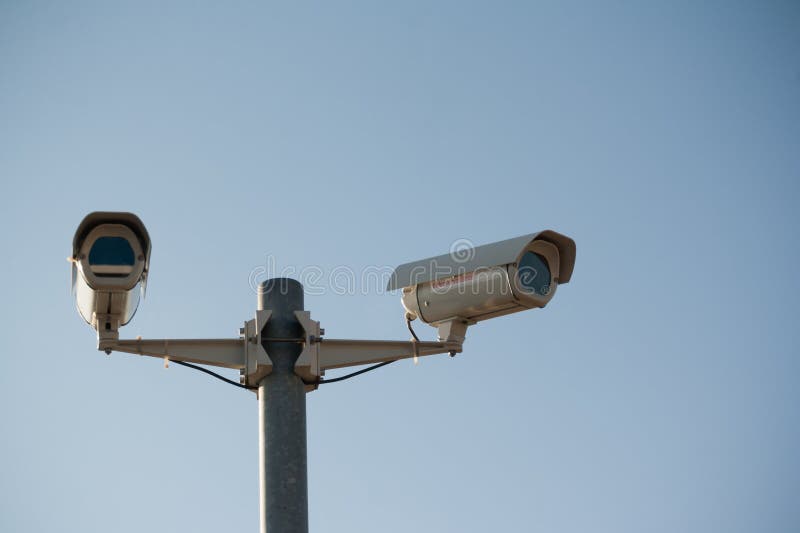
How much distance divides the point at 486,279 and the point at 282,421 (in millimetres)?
2042

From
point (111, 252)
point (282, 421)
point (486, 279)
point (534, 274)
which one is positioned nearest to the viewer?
point (111, 252)

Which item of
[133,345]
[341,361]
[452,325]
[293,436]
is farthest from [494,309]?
[133,345]

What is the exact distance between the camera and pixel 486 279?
33.1 feet

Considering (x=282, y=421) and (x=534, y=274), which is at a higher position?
(x=534, y=274)

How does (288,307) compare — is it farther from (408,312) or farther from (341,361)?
(408,312)

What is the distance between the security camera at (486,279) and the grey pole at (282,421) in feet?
3.83

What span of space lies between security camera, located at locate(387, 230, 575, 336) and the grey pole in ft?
3.83

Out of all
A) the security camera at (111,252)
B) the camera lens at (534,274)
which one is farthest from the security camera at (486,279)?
the security camera at (111,252)

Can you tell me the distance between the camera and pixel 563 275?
10602mm

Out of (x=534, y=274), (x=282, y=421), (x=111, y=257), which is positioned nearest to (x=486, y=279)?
(x=534, y=274)

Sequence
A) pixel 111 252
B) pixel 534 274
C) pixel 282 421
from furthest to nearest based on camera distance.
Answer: pixel 534 274, pixel 282 421, pixel 111 252

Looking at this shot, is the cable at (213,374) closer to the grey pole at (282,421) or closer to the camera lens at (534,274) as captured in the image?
the grey pole at (282,421)

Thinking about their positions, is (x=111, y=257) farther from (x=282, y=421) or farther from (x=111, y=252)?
(x=282, y=421)

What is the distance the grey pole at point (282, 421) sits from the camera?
9086mm
